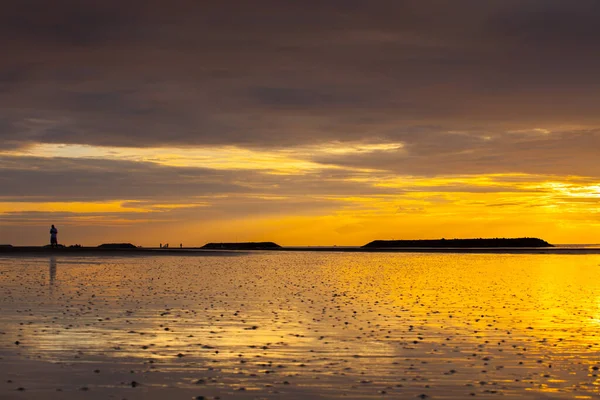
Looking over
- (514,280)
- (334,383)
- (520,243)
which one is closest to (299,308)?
(334,383)

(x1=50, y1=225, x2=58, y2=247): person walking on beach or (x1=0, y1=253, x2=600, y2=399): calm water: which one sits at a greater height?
(x1=50, y1=225, x2=58, y2=247): person walking on beach

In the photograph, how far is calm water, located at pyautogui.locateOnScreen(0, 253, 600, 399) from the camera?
1620 cm

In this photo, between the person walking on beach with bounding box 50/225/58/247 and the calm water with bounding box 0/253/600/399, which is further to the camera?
the person walking on beach with bounding box 50/225/58/247

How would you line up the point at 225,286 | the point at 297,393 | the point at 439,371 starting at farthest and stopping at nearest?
the point at 225,286 < the point at 439,371 < the point at 297,393

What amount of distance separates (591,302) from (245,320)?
753 inches

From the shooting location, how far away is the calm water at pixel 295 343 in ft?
53.2

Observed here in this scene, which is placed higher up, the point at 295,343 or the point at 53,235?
the point at 53,235

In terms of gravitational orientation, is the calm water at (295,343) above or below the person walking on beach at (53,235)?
below

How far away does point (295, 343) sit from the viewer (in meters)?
22.2

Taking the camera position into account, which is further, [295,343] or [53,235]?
[53,235]

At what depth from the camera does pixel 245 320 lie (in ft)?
91.2

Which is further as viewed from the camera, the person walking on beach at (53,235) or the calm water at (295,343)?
the person walking on beach at (53,235)

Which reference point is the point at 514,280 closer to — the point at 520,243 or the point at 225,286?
the point at 225,286

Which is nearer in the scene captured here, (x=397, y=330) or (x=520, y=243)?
(x=397, y=330)
